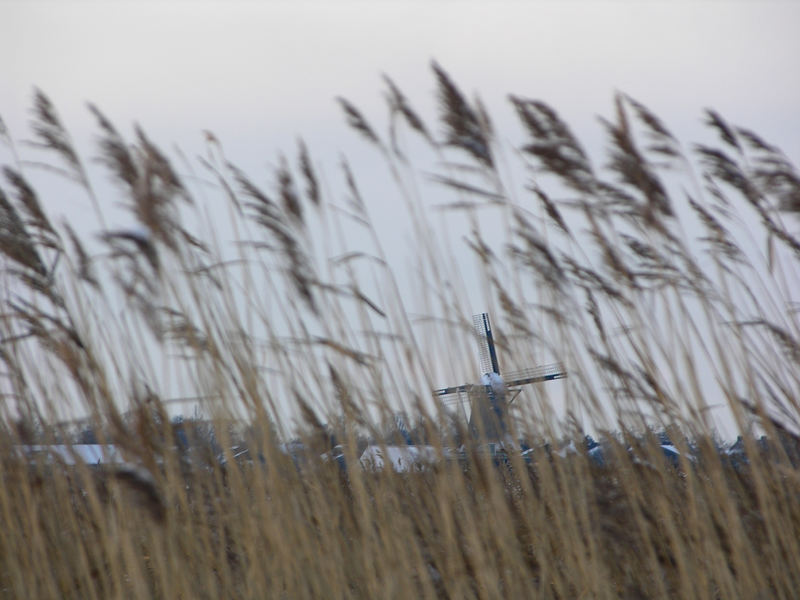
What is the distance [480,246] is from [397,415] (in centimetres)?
61

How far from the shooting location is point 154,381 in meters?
2.34

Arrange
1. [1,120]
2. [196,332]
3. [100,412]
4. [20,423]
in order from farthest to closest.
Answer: [1,120]
[20,423]
[196,332]
[100,412]

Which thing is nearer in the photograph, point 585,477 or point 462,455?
point 585,477

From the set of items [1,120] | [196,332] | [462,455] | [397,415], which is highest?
[1,120]

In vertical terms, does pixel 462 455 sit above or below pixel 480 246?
below

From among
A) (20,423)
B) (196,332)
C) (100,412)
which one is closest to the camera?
(100,412)

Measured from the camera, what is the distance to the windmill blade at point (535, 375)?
252 cm

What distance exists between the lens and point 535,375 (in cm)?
258

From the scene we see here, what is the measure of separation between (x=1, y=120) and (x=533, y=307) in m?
1.95

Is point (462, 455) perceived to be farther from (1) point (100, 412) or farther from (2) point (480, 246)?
(1) point (100, 412)

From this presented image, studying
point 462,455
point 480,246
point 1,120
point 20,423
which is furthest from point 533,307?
point 1,120

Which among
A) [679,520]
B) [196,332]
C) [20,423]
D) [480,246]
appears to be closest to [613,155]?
[480,246]

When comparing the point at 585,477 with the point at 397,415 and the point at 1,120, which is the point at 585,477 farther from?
the point at 1,120

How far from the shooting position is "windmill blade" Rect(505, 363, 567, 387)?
252 cm
